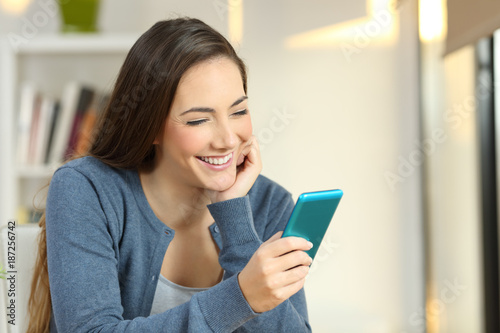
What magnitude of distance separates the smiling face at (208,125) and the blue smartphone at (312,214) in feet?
0.91

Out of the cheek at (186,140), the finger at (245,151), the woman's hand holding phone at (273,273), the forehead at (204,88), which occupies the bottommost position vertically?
the woman's hand holding phone at (273,273)

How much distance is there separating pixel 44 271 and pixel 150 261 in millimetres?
233

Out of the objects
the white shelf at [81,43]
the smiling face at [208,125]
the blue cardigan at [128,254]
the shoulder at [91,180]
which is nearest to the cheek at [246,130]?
the smiling face at [208,125]

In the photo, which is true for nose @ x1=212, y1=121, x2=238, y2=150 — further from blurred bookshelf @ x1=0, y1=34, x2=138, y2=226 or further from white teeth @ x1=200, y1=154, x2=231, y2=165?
blurred bookshelf @ x1=0, y1=34, x2=138, y2=226

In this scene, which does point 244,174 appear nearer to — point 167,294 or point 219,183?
point 219,183

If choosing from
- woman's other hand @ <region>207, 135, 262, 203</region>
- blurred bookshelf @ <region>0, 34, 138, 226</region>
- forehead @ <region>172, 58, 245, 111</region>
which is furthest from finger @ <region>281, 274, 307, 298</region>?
blurred bookshelf @ <region>0, 34, 138, 226</region>

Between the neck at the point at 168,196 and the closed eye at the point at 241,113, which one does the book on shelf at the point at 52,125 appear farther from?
the closed eye at the point at 241,113

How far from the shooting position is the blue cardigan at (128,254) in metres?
0.98

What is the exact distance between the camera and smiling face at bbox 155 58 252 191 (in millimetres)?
1161

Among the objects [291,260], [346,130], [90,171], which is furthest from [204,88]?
[346,130]

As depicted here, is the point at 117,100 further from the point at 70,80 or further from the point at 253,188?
the point at 70,80

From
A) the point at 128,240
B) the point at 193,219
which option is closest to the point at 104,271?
the point at 128,240

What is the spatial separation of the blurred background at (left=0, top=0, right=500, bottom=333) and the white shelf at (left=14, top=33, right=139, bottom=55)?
150mm

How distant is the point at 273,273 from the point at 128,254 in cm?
44
